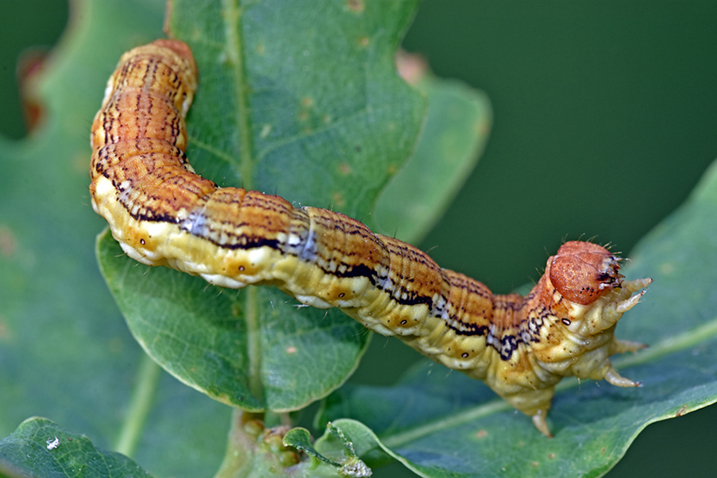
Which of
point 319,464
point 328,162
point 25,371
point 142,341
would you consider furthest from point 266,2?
point 25,371

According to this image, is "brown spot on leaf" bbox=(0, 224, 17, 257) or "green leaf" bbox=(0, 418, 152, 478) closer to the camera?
"green leaf" bbox=(0, 418, 152, 478)

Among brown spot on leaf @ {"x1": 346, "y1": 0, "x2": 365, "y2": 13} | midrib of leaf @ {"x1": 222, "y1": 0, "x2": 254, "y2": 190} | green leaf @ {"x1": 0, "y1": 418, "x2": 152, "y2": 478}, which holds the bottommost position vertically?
green leaf @ {"x1": 0, "y1": 418, "x2": 152, "y2": 478}

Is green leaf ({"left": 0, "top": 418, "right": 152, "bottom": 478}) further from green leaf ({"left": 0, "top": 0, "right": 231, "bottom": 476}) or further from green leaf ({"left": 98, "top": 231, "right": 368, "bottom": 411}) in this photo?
green leaf ({"left": 0, "top": 0, "right": 231, "bottom": 476})

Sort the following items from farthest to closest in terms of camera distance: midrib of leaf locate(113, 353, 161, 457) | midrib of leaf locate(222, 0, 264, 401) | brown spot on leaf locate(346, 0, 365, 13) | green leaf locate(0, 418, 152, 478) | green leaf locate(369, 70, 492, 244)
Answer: green leaf locate(369, 70, 492, 244) → midrib of leaf locate(113, 353, 161, 457) → brown spot on leaf locate(346, 0, 365, 13) → midrib of leaf locate(222, 0, 264, 401) → green leaf locate(0, 418, 152, 478)

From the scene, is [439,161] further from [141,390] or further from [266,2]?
[141,390]

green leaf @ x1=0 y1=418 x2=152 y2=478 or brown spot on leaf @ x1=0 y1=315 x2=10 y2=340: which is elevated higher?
green leaf @ x1=0 y1=418 x2=152 y2=478

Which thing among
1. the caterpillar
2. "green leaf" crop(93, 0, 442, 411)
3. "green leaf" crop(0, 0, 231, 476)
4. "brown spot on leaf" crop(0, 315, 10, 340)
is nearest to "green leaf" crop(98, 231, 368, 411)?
"green leaf" crop(93, 0, 442, 411)
